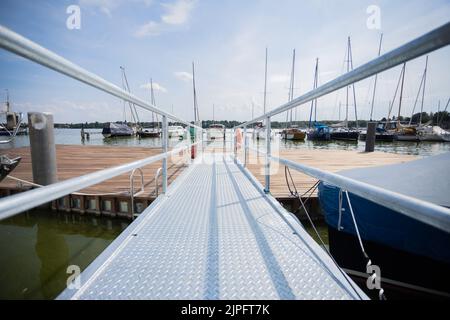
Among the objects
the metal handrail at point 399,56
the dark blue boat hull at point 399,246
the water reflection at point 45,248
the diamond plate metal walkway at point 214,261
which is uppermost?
the metal handrail at point 399,56

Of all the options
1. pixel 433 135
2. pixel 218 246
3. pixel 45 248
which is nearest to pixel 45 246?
pixel 45 248

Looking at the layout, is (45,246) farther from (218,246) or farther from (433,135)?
(433,135)

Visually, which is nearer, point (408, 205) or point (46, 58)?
point (408, 205)

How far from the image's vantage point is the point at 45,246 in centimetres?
431

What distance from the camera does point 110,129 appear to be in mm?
40281

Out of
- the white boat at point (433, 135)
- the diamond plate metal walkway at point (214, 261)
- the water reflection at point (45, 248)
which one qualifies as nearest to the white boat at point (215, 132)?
the water reflection at point (45, 248)

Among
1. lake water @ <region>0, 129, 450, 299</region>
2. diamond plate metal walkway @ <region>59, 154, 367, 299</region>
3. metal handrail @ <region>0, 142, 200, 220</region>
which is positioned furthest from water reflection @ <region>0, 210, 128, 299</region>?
metal handrail @ <region>0, 142, 200, 220</region>

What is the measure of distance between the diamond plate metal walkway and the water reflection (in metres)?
2.52

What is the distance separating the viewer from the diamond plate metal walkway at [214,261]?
3.56 feet

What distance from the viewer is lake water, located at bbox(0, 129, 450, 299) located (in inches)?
124

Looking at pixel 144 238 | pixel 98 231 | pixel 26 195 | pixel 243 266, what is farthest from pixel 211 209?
pixel 98 231

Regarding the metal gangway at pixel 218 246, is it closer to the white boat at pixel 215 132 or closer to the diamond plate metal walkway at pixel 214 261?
the diamond plate metal walkway at pixel 214 261

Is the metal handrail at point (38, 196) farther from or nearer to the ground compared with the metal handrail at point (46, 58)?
nearer to the ground

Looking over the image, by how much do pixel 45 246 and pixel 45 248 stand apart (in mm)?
76
